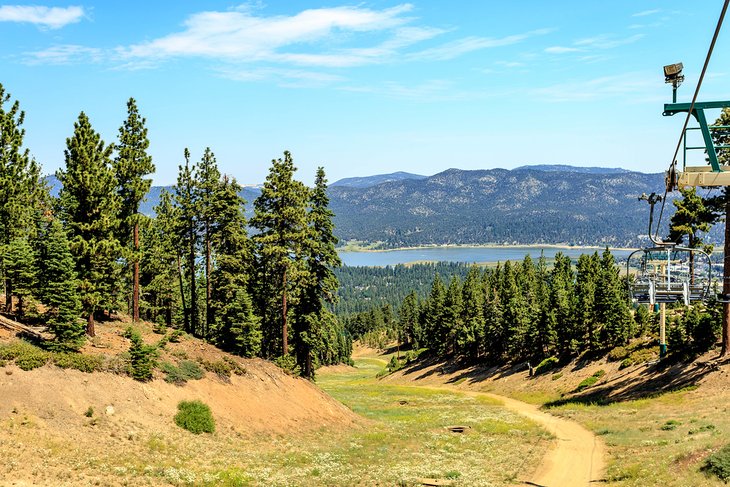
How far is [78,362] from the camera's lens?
26406 mm

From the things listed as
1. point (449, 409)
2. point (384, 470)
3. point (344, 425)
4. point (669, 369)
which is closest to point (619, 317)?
point (669, 369)

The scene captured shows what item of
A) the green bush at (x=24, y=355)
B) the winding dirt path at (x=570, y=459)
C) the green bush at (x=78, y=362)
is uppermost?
the green bush at (x=24, y=355)

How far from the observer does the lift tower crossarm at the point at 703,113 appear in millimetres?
12398

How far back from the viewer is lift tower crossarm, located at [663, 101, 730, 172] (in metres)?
12.4

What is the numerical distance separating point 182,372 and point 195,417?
4617 millimetres

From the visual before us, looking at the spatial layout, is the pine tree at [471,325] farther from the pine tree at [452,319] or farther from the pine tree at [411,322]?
the pine tree at [411,322]

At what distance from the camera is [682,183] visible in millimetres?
13797

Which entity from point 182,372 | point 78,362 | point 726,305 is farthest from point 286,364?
point 726,305

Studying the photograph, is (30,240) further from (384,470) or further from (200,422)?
(384,470)

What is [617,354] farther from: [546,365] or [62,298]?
[62,298]

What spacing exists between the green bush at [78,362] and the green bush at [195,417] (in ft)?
15.1

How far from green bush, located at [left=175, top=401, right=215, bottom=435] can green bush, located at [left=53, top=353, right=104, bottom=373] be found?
459 cm

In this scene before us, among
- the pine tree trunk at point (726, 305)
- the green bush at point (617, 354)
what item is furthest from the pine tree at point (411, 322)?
the pine tree trunk at point (726, 305)

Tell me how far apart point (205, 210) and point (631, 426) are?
119 feet
